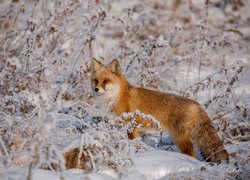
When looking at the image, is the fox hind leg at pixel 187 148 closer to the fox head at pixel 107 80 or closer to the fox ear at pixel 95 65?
the fox head at pixel 107 80

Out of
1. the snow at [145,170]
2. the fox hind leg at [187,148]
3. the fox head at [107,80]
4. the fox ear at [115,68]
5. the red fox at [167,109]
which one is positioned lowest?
the snow at [145,170]

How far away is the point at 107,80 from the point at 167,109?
100 cm

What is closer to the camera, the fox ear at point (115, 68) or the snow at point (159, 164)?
the snow at point (159, 164)

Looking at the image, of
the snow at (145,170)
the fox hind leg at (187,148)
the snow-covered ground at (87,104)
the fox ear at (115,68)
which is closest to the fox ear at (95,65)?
the fox ear at (115,68)

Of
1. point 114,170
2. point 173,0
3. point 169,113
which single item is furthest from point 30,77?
point 173,0

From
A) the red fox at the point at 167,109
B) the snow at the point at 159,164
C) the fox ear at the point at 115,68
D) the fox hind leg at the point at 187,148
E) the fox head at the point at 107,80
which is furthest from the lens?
the fox ear at the point at 115,68

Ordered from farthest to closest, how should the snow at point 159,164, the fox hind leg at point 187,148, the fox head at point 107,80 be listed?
the fox head at point 107,80, the fox hind leg at point 187,148, the snow at point 159,164

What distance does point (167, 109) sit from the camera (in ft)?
18.2

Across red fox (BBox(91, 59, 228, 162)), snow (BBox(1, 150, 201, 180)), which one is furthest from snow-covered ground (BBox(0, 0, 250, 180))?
red fox (BBox(91, 59, 228, 162))

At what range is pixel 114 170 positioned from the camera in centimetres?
376

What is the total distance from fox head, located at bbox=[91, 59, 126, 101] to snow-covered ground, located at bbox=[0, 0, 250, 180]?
11.4 inches

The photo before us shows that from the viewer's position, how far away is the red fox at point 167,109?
4.94 metres

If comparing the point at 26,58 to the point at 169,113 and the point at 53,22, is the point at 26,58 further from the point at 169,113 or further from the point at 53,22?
the point at 169,113

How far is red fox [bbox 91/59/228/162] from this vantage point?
4941 mm
